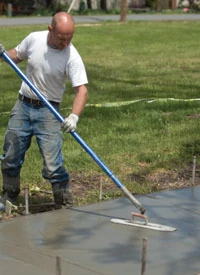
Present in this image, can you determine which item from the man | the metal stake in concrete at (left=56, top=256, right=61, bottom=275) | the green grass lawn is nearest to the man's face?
the man

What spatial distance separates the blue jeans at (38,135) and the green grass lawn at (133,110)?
84cm

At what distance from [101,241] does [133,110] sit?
4798mm

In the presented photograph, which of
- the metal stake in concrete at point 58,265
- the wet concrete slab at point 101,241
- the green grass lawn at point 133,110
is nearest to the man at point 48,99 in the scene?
the wet concrete slab at point 101,241

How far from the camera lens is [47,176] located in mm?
5680

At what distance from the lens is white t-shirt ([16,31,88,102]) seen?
18.0 feet

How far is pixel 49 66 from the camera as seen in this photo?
5484 mm

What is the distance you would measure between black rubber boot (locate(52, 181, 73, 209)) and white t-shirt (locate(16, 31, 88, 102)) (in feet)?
2.27

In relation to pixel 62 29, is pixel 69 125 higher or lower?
lower

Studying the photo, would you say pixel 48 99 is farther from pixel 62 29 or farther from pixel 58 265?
pixel 58 265

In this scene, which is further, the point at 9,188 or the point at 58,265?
the point at 9,188

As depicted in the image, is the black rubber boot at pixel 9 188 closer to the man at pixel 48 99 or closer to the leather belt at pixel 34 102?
the man at pixel 48 99

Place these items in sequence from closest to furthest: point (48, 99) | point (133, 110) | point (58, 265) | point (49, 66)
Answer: point (58, 265) < point (49, 66) < point (48, 99) < point (133, 110)

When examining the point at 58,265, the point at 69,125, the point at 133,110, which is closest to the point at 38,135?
the point at 69,125

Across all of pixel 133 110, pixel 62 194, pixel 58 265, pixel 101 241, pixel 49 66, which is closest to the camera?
pixel 58 265
